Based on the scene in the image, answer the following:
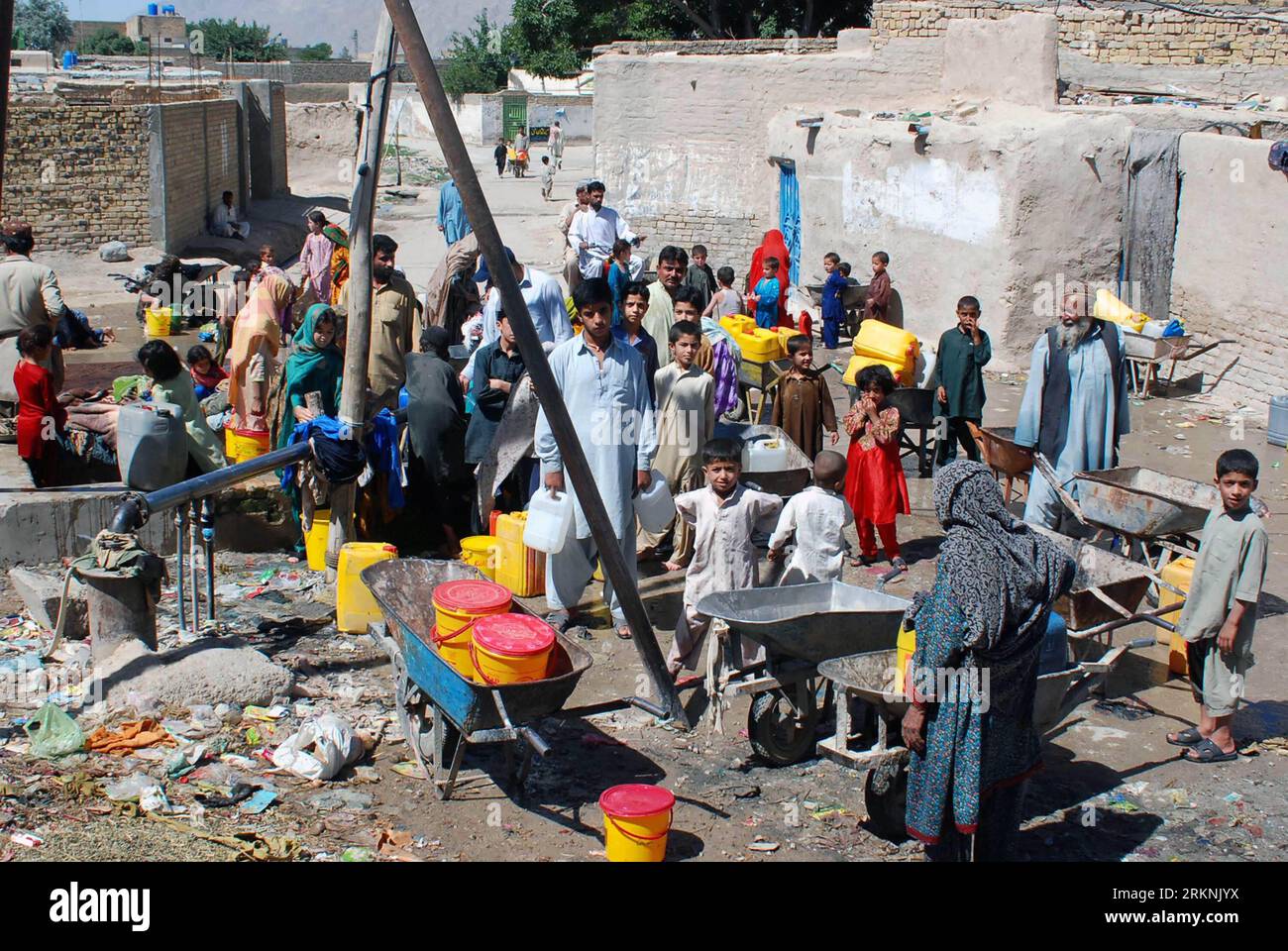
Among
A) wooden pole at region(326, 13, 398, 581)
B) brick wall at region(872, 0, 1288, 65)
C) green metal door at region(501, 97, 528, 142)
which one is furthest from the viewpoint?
green metal door at region(501, 97, 528, 142)

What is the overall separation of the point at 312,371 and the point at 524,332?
313 centimetres

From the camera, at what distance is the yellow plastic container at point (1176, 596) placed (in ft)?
22.3

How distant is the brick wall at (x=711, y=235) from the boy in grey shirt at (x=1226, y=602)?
1454 centimetres

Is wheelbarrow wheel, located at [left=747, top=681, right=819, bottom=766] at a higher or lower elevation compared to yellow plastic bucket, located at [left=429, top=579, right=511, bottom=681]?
lower

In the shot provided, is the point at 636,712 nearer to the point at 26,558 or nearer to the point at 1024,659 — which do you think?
the point at 1024,659

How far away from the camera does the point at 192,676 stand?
585cm

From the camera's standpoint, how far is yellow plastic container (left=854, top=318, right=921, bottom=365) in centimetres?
1023

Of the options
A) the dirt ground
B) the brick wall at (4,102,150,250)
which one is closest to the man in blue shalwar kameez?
the dirt ground

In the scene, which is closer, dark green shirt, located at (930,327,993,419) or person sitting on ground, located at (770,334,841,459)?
person sitting on ground, located at (770,334,841,459)

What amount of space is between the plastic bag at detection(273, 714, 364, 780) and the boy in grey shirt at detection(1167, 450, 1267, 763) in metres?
3.68

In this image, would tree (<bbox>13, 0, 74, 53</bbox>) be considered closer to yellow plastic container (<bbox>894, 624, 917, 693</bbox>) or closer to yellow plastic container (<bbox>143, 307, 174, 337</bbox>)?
yellow plastic container (<bbox>143, 307, 174, 337</bbox>)

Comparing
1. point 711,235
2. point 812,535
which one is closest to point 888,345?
point 812,535

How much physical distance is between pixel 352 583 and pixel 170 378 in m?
2.12
